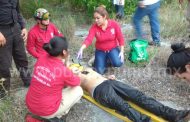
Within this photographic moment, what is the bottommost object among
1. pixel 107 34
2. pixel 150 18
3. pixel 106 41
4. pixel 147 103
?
pixel 147 103

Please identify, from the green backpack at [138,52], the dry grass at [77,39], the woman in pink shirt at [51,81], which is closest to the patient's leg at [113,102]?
the woman in pink shirt at [51,81]

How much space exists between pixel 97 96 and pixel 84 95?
26 centimetres

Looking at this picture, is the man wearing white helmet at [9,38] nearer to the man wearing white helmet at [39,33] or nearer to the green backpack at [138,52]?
the man wearing white helmet at [39,33]

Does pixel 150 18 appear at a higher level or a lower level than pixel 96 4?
lower

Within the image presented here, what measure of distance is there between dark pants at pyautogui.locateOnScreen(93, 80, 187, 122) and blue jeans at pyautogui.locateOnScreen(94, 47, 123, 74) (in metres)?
1.08

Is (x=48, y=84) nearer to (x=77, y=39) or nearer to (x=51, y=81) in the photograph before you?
(x=51, y=81)

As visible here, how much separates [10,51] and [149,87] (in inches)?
76.3

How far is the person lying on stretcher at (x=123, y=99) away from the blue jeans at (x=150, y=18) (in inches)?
73.4

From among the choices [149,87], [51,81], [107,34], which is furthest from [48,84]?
[107,34]

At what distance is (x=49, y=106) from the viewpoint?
12.3 feet

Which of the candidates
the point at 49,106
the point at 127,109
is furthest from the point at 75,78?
the point at 127,109

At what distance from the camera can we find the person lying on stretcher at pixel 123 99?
12.6 ft

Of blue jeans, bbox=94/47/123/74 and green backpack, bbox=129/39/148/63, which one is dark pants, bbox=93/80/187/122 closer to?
blue jeans, bbox=94/47/123/74

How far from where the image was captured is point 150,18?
607 cm
